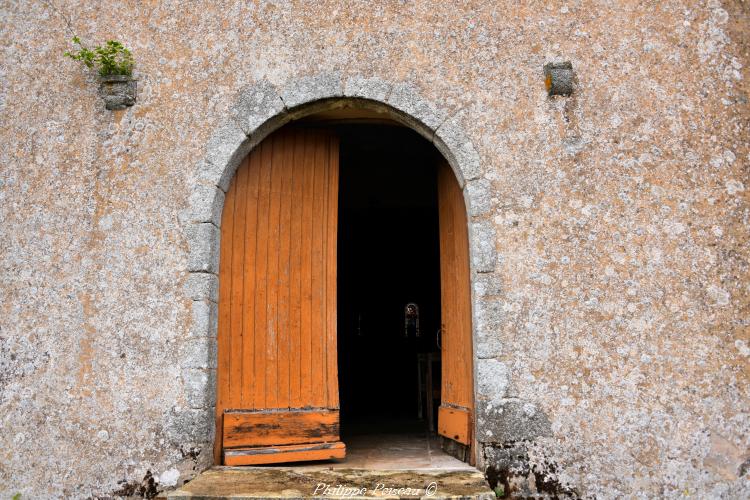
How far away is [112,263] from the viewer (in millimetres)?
3658

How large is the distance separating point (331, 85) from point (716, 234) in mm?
2471

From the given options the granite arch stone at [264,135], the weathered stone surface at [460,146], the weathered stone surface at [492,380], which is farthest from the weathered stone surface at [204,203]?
the weathered stone surface at [492,380]

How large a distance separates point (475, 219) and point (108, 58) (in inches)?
101

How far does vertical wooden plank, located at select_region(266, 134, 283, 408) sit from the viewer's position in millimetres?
3779

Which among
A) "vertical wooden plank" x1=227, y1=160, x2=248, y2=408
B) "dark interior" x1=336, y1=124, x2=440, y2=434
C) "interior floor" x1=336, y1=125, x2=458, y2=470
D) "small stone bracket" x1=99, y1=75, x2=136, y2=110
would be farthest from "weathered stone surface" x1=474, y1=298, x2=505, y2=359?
"dark interior" x1=336, y1=124, x2=440, y2=434

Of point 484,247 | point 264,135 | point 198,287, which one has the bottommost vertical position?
point 198,287

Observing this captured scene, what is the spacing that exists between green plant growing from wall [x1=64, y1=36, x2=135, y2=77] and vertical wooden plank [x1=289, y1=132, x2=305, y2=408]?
1.17 m

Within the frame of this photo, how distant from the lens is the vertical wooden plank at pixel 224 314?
12.0 ft

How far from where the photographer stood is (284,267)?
12.9ft

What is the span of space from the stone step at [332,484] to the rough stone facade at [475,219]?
22cm

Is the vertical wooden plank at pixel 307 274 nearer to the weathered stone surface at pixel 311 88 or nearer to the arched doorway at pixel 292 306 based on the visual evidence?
the arched doorway at pixel 292 306

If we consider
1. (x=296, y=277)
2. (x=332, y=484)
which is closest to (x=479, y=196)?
(x=296, y=277)

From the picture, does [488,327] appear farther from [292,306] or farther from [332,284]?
[292,306]

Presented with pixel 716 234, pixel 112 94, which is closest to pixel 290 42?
pixel 112 94
